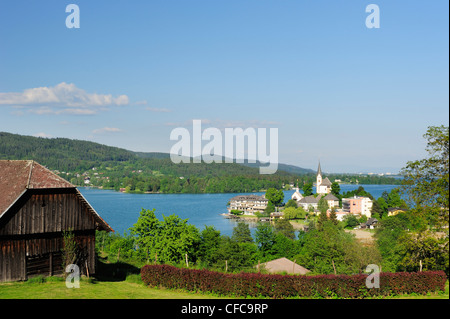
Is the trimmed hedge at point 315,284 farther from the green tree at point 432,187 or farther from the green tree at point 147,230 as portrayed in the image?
the green tree at point 147,230

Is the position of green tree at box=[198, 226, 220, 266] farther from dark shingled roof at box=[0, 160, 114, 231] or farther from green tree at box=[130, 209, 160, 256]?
dark shingled roof at box=[0, 160, 114, 231]

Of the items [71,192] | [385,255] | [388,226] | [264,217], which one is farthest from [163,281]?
[264,217]

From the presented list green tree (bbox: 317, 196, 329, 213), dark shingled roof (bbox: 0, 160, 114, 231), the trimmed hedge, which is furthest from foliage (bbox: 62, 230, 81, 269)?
green tree (bbox: 317, 196, 329, 213)

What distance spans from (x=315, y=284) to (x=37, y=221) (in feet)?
37.7

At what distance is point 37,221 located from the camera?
59.3ft

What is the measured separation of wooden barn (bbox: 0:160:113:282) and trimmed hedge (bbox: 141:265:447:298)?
6327 millimetres

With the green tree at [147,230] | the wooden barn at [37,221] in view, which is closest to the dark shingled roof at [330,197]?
the green tree at [147,230]

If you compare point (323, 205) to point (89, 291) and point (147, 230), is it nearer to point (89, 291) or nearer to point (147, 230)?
point (147, 230)

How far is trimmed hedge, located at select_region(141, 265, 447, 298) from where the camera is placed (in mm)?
15555

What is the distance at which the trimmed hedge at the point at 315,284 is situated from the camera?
15.6 m

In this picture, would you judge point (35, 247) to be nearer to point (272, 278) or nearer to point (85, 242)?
point (85, 242)

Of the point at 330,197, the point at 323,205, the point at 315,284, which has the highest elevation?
the point at 315,284

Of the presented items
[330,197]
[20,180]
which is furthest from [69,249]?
[330,197]

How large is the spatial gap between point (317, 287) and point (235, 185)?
168 meters
